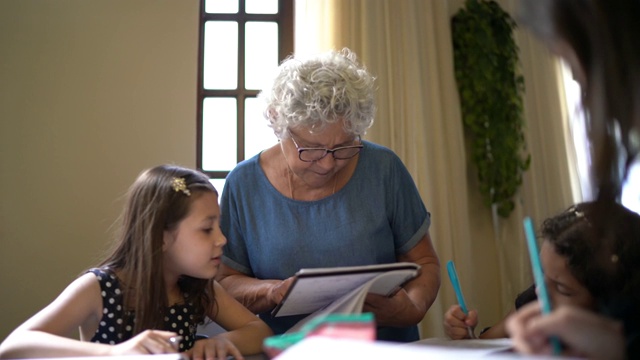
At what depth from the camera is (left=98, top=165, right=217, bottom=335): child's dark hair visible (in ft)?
5.36

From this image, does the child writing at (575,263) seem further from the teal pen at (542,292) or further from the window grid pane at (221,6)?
the window grid pane at (221,6)

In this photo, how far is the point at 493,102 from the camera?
3285 millimetres

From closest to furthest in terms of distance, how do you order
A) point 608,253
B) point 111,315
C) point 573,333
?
1. point 573,333
2. point 608,253
3. point 111,315

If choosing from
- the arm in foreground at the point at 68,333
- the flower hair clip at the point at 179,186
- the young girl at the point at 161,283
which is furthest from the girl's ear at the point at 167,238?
the arm in foreground at the point at 68,333

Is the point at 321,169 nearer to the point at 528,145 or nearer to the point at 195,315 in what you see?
the point at 195,315

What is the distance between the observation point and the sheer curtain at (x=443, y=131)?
3178mm

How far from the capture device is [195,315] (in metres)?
1.74

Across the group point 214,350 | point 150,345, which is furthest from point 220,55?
point 150,345

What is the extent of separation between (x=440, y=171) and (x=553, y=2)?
8.56 ft

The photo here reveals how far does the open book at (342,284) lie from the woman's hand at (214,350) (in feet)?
0.44

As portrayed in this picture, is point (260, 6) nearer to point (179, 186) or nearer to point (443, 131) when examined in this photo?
point (443, 131)

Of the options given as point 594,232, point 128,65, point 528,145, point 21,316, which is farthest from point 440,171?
point 594,232

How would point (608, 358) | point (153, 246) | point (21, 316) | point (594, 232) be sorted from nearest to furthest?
point (608, 358)
point (594, 232)
point (153, 246)
point (21, 316)

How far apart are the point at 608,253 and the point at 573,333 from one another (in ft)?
0.46
